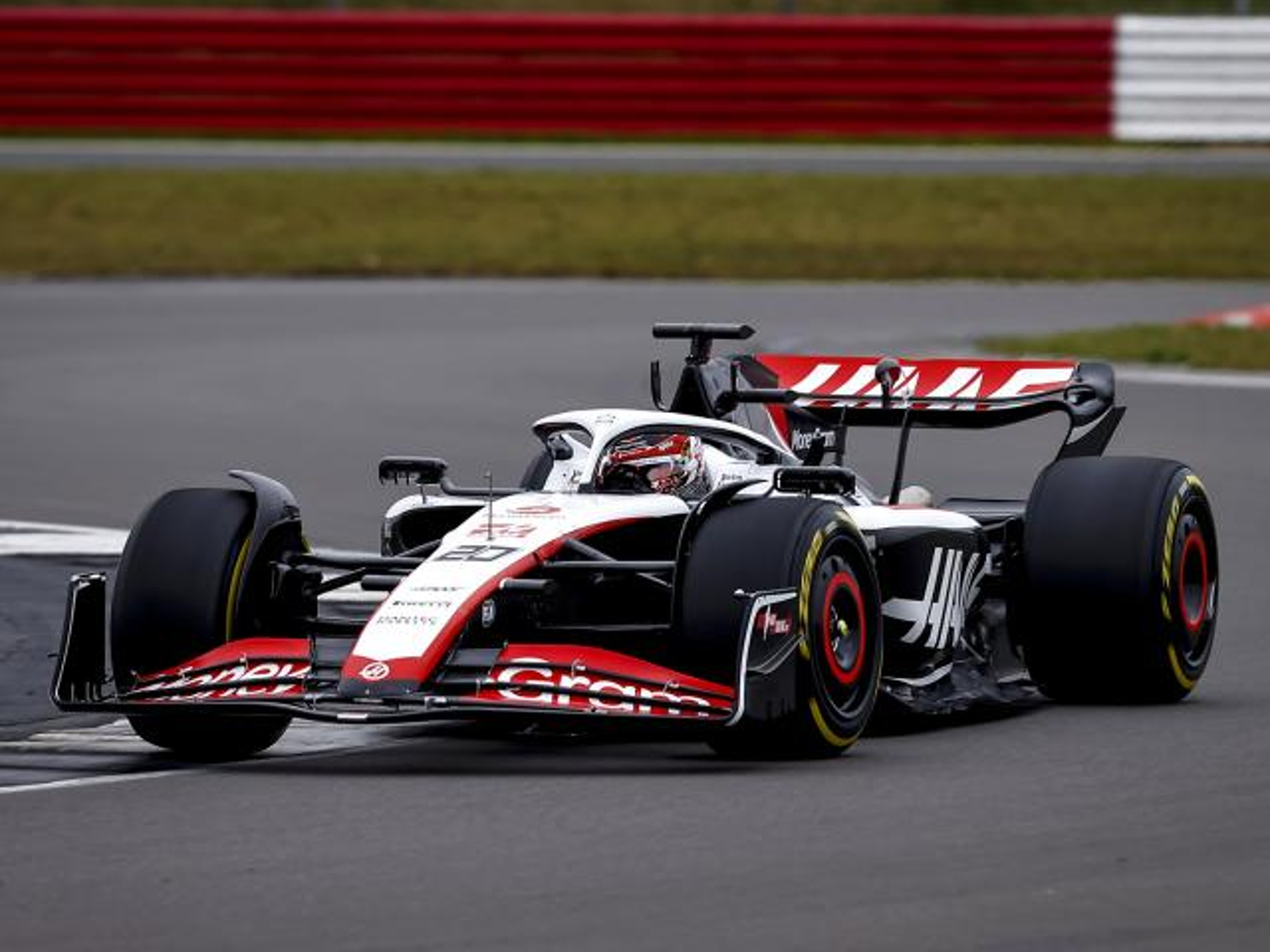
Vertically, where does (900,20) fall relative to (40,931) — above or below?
above

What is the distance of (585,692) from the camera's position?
8.36m

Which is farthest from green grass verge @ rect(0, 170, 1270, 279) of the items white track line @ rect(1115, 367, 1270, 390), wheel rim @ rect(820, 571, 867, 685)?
wheel rim @ rect(820, 571, 867, 685)

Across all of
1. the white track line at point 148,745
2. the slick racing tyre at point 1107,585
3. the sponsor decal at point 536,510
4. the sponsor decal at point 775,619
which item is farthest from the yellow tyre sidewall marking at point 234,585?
the slick racing tyre at point 1107,585

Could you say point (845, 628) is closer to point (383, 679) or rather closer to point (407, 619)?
point (407, 619)

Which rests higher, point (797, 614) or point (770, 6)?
point (770, 6)

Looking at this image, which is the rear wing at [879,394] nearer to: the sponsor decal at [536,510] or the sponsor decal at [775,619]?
the sponsor decal at [536,510]

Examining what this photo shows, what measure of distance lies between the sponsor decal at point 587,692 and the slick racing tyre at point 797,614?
5.0 inches

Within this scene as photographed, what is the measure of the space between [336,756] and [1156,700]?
2.58 m

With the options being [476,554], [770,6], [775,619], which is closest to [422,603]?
[476,554]

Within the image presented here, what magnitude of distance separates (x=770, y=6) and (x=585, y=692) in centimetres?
3303

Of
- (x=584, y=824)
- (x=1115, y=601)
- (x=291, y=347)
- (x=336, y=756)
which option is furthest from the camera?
(x=291, y=347)

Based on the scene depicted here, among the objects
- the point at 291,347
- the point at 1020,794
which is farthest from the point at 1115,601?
the point at 291,347

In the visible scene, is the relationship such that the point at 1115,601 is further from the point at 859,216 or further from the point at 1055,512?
the point at 859,216

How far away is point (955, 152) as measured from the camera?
32.8 metres
